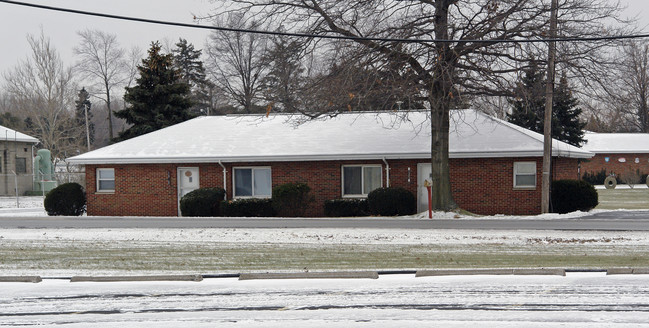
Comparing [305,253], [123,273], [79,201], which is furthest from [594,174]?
[123,273]

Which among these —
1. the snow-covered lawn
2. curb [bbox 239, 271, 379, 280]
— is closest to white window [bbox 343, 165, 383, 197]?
the snow-covered lawn

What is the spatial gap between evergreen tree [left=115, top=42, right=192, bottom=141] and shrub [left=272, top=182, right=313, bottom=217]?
57.9 feet

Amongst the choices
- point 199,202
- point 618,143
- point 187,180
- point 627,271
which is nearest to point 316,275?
point 627,271

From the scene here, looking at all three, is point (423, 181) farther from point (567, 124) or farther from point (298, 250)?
point (567, 124)

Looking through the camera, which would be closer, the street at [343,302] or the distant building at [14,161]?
the street at [343,302]

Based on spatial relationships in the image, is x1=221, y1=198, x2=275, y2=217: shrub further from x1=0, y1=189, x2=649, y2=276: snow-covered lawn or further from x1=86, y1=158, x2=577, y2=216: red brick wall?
x1=0, y1=189, x2=649, y2=276: snow-covered lawn

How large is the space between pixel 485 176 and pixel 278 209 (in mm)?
8213

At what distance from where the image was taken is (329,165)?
29.8 meters

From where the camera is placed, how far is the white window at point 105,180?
3134 cm

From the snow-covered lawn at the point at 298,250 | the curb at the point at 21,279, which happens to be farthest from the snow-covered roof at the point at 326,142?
the curb at the point at 21,279

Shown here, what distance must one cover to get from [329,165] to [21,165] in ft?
112

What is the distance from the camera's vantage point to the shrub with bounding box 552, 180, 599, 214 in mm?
28094

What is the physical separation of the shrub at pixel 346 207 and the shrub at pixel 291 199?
98 centimetres

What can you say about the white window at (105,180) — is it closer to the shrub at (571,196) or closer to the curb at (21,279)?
the shrub at (571,196)
